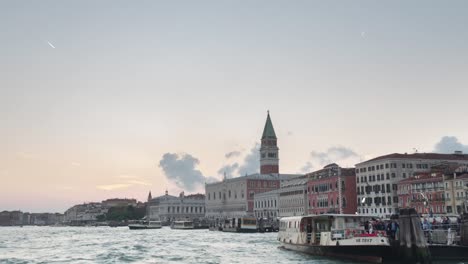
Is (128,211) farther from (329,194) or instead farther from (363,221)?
(363,221)

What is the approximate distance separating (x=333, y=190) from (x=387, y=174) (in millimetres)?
11458

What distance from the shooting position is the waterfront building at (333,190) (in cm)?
8075

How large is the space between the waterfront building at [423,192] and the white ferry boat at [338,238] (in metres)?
29.5

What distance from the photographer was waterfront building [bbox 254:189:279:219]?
10981 centimetres

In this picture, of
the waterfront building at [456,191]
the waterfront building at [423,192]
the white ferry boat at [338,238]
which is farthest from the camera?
the waterfront building at [423,192]

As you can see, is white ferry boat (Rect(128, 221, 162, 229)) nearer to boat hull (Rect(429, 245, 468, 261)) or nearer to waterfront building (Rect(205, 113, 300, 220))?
waterfront building (Rect(205, 113, 300, 220))

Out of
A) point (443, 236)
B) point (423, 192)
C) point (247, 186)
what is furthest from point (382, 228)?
point (247, 186)

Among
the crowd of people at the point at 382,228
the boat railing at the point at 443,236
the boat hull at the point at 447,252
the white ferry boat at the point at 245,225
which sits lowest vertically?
the boat hull at the point at 447,252

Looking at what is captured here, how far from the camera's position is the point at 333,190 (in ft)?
273

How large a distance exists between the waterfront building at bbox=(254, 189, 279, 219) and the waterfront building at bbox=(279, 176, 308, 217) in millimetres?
2594

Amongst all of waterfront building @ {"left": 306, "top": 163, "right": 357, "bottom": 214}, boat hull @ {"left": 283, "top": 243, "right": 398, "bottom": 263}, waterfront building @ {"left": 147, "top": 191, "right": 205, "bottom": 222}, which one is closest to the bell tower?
waterfront building @ {"left": 147, "top": 191, "right": 205, "bottom": 222}

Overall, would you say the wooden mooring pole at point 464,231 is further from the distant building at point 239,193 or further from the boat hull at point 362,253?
the distant building at point 239,193

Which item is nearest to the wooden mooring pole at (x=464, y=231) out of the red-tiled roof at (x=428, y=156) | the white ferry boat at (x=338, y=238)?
the white ferry boat at (x=338, y=238)

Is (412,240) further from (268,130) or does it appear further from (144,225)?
(268,130)
